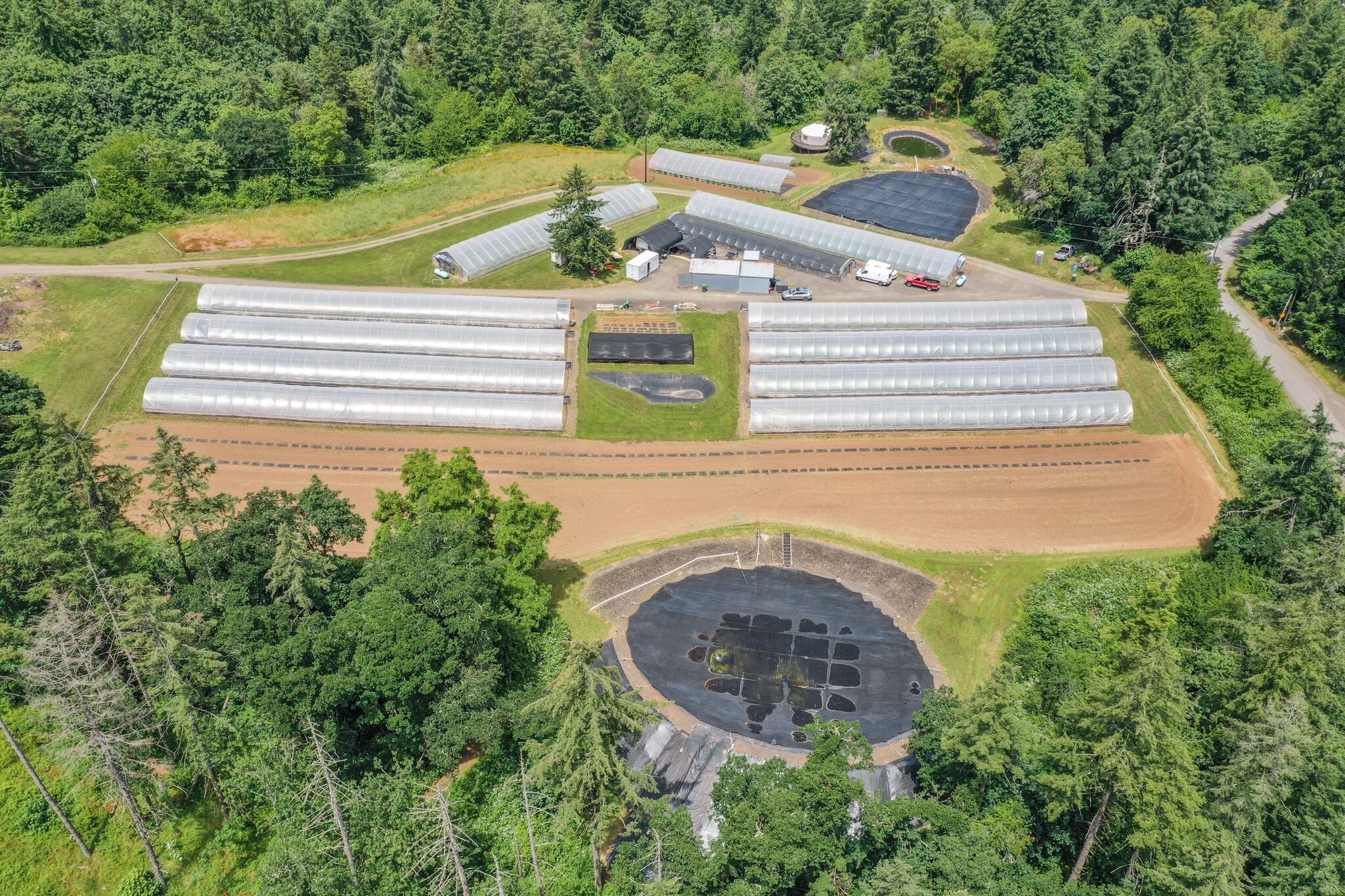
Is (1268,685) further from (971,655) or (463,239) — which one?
(463,239)

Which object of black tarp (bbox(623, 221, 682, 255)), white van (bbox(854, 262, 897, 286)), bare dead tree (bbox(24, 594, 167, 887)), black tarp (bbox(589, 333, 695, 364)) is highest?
bare dead tree (bbox(24, 594, 167, 887))

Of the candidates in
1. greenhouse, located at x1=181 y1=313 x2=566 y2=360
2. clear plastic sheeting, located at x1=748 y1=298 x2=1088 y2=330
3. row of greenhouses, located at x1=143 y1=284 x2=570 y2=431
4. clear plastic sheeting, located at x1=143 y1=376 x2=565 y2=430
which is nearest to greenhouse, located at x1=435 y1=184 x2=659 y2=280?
row of greenhouses, located at x1=143 y1=284 x2=570 y2=431

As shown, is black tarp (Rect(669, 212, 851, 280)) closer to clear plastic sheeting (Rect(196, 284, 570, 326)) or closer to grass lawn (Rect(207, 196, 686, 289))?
grass lawn (Rect(207, 196, 686, 289))

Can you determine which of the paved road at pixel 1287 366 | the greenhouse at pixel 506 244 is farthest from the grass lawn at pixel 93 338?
the paved road at pixel 1287 366

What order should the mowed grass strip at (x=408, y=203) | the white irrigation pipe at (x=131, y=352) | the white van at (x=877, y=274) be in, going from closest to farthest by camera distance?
the white irrigation pipe at (x=131, y=352) < the white van at (x=877, y=274) < the mowed grass strip at (x=408, y=203)

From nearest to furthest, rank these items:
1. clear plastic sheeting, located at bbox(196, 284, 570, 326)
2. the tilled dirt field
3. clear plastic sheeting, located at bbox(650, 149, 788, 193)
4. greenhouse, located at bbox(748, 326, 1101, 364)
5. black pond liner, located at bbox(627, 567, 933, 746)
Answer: black pond liner, located at bbox(627, 567, 933, 746) → the tilled dirt field → greenhouse, located at bbox(748, 326, 1101, 364) → clear plastic sheeting, located at bbox(196, 284, 570, 326) → clear plastic sheeting, located at bbox(650, 149, 788, 193)

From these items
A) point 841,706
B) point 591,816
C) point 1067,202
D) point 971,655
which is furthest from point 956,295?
point 591,816

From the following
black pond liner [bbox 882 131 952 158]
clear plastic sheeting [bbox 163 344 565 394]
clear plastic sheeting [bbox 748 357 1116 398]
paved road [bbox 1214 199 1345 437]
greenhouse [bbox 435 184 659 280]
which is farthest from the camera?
black pond liner [bbox 882 131 952 158]

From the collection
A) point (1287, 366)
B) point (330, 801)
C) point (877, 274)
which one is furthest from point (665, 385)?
point (1287, 366)

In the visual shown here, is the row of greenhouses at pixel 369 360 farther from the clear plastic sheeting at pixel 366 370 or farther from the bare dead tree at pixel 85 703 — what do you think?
the bare dead tree at pixel 85 703
